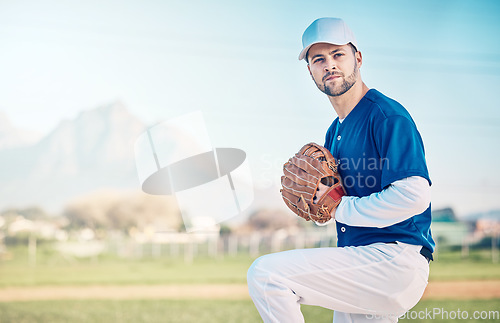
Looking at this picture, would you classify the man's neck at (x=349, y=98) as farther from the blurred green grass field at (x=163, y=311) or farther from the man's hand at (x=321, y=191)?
the blurred green grass field at (x=163, y=311)

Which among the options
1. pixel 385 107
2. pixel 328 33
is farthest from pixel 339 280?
pixel 328 33

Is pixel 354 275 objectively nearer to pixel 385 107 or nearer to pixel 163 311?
pixel 385 107

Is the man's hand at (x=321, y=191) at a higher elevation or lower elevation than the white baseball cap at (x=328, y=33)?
lower

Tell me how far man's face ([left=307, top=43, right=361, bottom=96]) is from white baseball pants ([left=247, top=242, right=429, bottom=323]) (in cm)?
72

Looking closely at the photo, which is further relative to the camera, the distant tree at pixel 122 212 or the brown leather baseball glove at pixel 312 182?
the distant tree at pixel 122 212

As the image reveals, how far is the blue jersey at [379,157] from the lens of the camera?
184 centimetres

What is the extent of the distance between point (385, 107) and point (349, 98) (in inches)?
11.3

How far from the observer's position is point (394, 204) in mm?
1794

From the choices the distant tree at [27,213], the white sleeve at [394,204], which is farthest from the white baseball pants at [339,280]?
the distant tree at [27,213]

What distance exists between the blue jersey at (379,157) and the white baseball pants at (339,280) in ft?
0.28

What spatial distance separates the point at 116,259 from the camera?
1864 cm

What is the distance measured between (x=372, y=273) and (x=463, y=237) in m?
18.5

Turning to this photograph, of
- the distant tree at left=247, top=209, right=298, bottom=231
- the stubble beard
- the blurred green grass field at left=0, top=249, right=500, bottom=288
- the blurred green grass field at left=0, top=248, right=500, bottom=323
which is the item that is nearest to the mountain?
the blurred green grass field at left=0, top=249, right=500, bottom=288

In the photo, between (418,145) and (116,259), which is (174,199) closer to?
(116,259)
